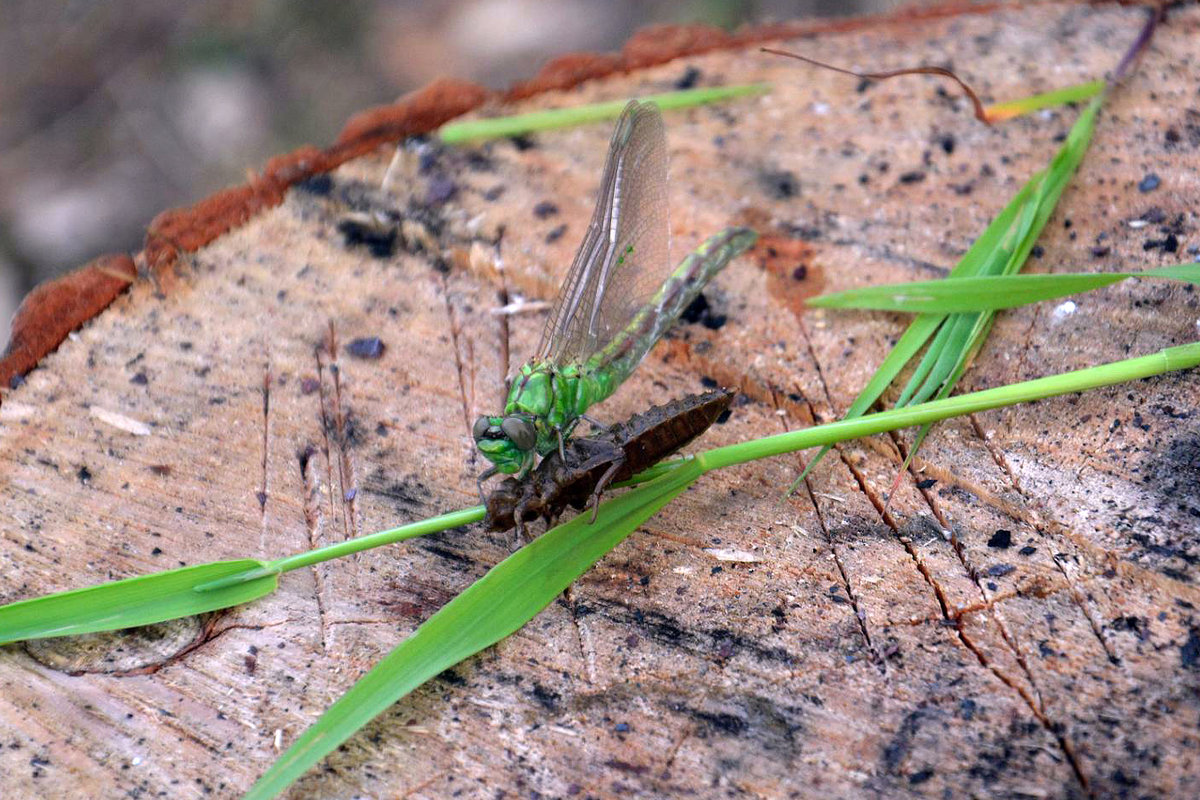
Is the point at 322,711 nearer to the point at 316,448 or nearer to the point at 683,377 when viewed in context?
the point at 316,448

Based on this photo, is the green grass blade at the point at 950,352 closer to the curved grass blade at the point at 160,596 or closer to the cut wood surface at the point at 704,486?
the cut wood surface at the point at 704,486

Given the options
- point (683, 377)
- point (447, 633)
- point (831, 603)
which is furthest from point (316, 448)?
point (831, 603)

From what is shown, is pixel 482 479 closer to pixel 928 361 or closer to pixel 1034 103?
pixel 928 361

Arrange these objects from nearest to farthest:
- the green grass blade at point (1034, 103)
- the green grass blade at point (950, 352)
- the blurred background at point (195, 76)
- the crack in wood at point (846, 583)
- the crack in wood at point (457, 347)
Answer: the crack in wood at point (846, 583), the green grass blade at point (950, 352), the crack in wood at point (457, 347), the green grass blade at point (1034, 103), the blurred background at point (195, 76)

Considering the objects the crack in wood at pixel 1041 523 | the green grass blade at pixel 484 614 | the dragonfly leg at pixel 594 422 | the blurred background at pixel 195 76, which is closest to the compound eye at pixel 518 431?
the green grass blade at pixel 484 614

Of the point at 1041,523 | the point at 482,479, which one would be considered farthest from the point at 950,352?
the point at 482,479
